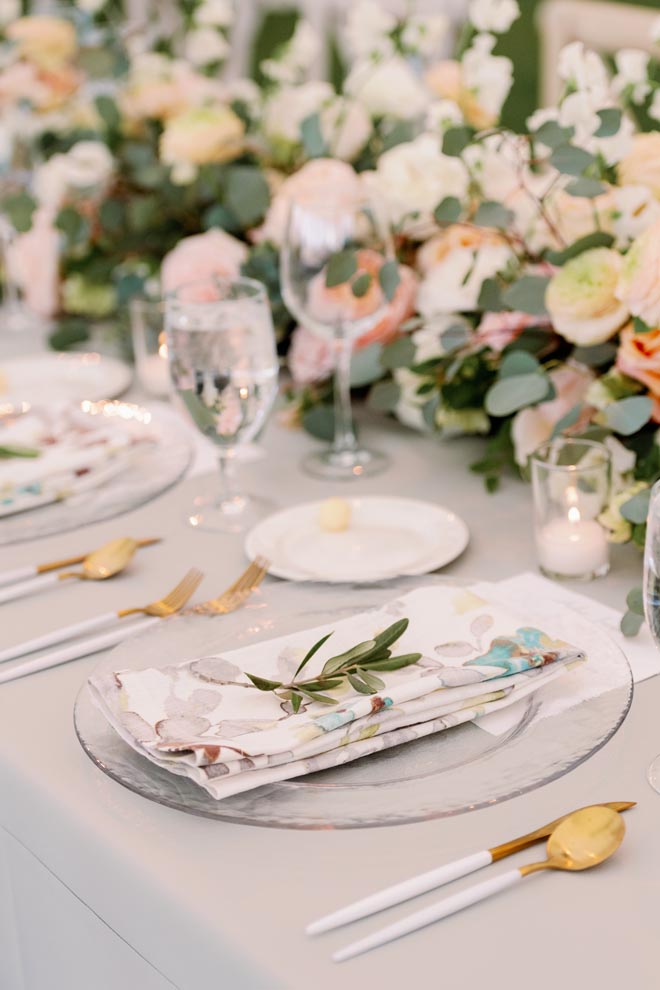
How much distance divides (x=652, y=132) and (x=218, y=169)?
70 cm

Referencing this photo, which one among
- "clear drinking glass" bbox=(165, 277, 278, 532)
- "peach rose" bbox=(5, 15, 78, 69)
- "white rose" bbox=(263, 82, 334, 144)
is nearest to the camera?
"clear drinking glass" bbox=(165, 277, 278, 532)

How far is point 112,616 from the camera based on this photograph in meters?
1.00

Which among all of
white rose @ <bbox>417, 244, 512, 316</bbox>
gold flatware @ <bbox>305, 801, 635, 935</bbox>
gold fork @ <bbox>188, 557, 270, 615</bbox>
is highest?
white rose @ <bbox>417, 244, 512, 316</bbox>

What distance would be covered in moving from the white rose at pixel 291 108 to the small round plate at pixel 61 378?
362 millimetres

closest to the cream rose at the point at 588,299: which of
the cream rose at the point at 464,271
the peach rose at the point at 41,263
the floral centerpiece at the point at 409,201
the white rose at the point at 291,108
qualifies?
the floral centerpiece at the point at 409,201

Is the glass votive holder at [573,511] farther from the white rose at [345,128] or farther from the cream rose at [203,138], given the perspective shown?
the cream rose at [203,138]

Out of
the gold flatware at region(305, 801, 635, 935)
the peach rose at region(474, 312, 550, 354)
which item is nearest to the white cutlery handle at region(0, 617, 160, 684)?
the gold flatware at region(305, 801, 635, 935)

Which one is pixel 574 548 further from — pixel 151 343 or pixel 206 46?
pixel 206 46

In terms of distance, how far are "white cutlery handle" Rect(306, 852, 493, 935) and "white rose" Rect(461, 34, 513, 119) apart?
90 cm

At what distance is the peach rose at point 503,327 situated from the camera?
4.02 feet

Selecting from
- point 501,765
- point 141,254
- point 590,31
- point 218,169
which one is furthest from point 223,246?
point 590,31

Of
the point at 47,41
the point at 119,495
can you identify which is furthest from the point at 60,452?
the point at 47,41

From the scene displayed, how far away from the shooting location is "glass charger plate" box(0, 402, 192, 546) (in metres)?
1.20

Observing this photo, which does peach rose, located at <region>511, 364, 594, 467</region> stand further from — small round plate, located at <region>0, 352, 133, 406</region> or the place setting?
small round plate, located at <region>0, 352, 133, 406</region>
